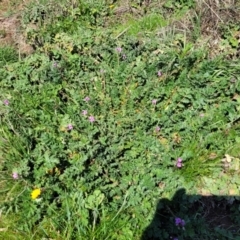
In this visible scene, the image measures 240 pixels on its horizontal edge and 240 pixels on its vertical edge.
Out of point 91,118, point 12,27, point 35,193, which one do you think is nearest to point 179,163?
point 91,118

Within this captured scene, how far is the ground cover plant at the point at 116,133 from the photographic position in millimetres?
2955

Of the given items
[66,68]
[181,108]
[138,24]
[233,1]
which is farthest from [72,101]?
[233,1]

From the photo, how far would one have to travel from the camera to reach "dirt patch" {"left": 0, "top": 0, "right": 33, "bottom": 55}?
181 inches

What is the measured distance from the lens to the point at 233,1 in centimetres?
445

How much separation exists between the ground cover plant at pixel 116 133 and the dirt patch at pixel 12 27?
27 cm

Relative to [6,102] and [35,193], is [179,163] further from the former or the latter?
[6,102]

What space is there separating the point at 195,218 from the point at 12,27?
3156 millimetres

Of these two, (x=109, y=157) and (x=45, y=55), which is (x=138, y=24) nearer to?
(x=45, y=55)

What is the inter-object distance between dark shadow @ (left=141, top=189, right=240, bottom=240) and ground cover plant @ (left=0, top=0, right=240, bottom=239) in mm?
10

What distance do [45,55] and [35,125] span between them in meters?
0.94

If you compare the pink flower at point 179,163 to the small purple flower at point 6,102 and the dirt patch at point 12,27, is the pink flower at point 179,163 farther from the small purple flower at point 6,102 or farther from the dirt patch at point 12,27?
the dirt patch at point 12,27

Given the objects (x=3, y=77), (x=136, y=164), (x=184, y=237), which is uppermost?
(x=3, y=77)

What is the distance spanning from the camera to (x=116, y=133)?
11.1 ft

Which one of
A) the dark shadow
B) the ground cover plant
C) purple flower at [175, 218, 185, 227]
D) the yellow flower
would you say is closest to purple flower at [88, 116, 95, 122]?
the ground cover plant
